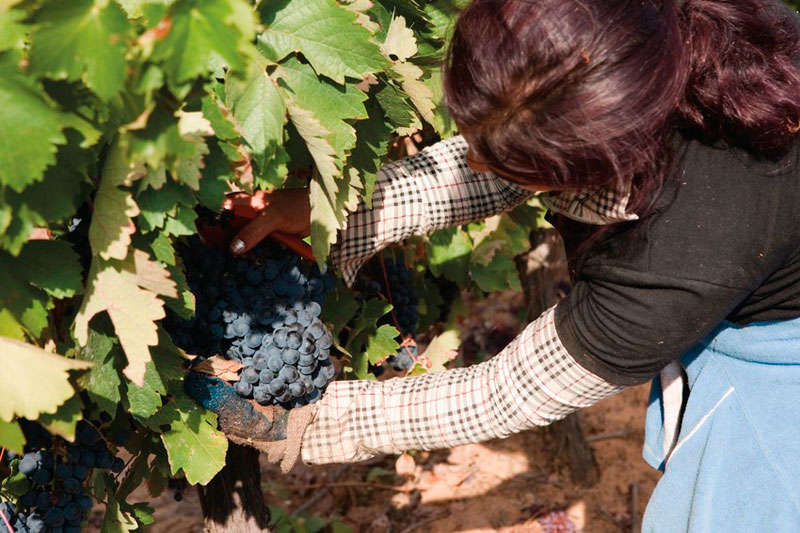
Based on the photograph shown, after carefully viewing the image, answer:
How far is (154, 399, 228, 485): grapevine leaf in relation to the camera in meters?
1.60

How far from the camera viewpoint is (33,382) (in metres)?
1.16

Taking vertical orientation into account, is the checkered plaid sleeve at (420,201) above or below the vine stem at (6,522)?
above

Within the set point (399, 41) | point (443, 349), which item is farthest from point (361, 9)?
point (443, 349)

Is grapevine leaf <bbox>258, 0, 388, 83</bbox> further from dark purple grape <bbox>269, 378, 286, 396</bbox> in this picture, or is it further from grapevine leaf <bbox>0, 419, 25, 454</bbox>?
grapevine leaf <bbox>0, 419, 25, 454</bbox>

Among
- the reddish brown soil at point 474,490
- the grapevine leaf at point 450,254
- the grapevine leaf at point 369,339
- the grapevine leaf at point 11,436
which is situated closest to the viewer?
the grapevine leaf at point 11,436

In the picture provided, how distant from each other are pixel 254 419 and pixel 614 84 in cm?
92

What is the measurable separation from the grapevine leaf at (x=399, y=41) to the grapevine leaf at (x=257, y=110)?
0.39m

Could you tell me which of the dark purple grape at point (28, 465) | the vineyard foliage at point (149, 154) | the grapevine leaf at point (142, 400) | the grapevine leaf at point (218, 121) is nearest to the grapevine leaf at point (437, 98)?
the vineyard foliage at point (149, 154)

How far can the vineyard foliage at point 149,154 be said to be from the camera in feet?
3.21

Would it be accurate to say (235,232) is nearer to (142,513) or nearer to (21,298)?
(21,298)

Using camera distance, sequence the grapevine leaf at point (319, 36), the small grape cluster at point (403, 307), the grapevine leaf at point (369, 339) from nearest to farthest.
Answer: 1. the grapevine leaf at point (319, 36)
2. the grapevine leaf at point (369, 339)
3. the small grape cluster at point (403, 307)

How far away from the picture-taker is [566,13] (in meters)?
1.27

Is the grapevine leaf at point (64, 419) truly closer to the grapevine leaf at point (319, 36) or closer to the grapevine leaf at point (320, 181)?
the grapevine leaf at point (320, 181)

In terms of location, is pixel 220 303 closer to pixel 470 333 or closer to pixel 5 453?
pixel 5 453
